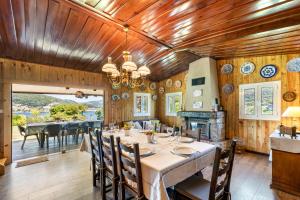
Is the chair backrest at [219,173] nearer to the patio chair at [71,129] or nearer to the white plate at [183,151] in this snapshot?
Result: the white plate at [183,151]

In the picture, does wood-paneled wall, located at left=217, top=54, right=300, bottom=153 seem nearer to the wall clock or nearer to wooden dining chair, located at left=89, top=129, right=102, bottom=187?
the wall clock

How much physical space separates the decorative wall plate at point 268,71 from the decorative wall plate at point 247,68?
0.24 meters

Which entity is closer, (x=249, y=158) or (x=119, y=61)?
(x=249, y=158)

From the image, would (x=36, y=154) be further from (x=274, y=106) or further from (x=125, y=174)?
(x=274, y=106)

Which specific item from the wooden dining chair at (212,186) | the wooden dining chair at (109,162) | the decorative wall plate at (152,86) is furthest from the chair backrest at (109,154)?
the decorative wall plate at (152,86)

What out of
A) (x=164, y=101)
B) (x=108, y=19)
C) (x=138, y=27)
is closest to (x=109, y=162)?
(x=108, y=19)

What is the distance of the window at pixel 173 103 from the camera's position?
6.33 meters

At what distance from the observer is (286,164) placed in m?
2.39

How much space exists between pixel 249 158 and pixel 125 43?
14.3 feet

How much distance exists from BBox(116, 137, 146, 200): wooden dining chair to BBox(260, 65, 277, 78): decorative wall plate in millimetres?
4429

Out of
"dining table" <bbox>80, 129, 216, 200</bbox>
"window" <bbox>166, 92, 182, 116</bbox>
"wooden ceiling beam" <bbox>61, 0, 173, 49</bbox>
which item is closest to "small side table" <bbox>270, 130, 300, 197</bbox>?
"dining table" <bbox>80, 129, 216, 200</bbox>

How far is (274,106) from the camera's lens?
4035mm

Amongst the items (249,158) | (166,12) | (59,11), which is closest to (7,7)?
(59,11)

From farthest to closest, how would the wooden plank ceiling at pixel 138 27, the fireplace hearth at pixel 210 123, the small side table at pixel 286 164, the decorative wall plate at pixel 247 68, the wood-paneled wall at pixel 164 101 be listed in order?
the wood-paneled wall at pixel 164 101, the fireplace hearth at pixel 210 123, the decorative wall plate at pixel 247 68, the small side table at pixel 286 164, the wooden plank ceiling at pixel 138 27
